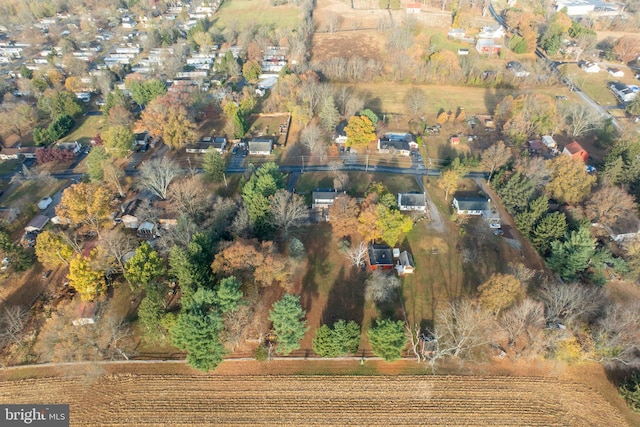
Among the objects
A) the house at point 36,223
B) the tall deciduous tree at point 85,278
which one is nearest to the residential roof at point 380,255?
the tall deciduous tree at point 85,278

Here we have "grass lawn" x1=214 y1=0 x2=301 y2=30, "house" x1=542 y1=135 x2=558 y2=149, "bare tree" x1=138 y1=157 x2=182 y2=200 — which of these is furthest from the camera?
"grass lawn" x1=214 y1=0 x2=301 y2=30

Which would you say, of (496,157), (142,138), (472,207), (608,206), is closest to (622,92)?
(496,157)

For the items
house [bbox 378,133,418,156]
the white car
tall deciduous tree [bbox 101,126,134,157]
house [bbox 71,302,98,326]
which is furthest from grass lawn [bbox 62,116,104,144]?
house [bbox 378,133,418,156]

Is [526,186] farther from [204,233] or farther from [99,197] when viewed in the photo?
[99,197]

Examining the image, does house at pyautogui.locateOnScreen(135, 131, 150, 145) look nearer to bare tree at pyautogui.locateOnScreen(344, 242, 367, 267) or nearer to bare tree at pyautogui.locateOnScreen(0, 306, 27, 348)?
bare tree at pyautogui.locateOnScreen(0, 306, 27, 348)

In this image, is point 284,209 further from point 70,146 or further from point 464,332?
point 70,146

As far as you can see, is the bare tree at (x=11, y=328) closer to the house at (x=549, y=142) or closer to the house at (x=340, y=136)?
the house at (x=340, y=136)
